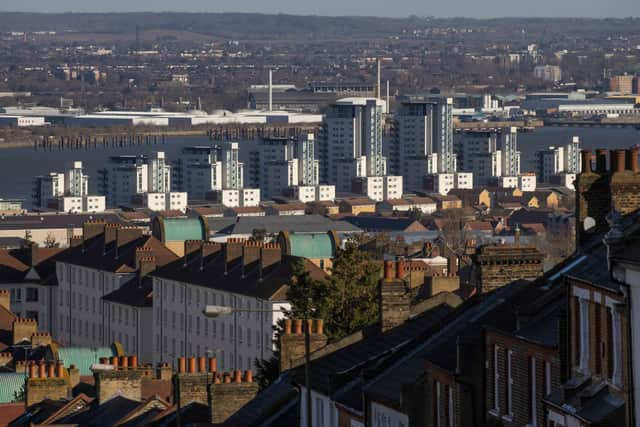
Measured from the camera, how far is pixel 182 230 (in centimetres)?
4850

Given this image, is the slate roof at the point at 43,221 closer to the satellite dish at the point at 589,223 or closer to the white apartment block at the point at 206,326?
the white apartment block at the point at 206,326

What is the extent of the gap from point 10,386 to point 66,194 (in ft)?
382

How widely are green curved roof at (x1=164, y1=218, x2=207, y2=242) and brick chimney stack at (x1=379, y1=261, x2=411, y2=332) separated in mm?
33313

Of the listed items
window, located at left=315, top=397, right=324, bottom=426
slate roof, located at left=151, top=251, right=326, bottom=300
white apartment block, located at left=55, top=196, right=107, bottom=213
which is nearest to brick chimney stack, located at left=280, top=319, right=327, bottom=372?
window, located at left=315, top=397, right=324, bottom=426

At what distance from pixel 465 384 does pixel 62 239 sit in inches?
3221

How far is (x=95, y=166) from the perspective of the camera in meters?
194

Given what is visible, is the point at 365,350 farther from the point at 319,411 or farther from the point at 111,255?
the point at 111,255

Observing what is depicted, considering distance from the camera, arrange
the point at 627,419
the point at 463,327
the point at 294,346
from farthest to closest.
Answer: the point at 294,346 → the point at 463,327 → the point at 627,419

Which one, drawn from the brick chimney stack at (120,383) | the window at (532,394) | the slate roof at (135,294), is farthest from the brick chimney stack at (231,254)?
the window at (532,394)

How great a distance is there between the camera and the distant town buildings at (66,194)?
133 m

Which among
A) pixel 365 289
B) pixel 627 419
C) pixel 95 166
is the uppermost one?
pixel 627 419

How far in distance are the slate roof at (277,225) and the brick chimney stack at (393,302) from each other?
59.5 metres

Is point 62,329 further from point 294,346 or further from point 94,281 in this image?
point 294,346

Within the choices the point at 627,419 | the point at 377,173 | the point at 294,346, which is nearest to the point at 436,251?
the point at 294,346
